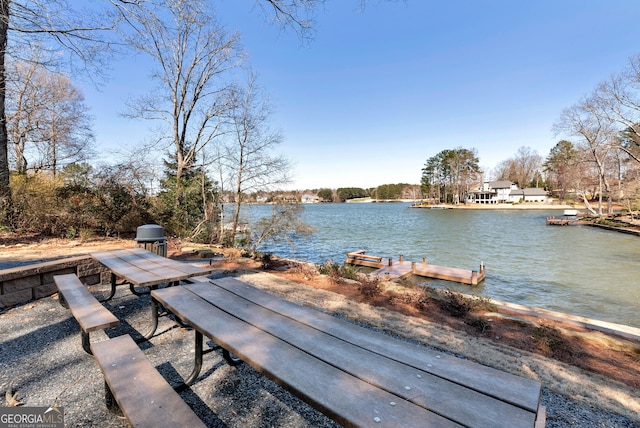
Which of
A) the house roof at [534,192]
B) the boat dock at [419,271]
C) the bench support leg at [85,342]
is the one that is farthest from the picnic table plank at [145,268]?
the house roof at [534,192]

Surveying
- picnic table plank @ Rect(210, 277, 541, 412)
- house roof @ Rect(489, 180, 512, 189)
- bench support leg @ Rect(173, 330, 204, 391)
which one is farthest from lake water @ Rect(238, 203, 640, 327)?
house roof @ Rect(489, 180, 512, 189)

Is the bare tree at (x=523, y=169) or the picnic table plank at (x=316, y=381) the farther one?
the bare tree at (x=523, y=169)

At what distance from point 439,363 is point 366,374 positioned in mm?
353

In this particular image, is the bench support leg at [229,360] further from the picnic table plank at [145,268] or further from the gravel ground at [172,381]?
the picnic table plank at [145,268]

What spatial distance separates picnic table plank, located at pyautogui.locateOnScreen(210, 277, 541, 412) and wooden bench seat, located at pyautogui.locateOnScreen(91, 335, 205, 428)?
2.45 feet

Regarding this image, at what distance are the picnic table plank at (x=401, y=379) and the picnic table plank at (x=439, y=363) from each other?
0.10 ft

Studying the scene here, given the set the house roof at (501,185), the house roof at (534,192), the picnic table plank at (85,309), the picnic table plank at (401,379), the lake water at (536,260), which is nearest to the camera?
the picnic table plank at (401,379)

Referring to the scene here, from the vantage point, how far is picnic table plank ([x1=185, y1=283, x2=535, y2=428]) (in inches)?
37.9

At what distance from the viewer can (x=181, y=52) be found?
38.9ft

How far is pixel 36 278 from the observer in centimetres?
384

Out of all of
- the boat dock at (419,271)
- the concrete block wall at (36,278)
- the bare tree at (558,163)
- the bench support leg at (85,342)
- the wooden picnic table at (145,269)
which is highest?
the bare tree at (558,163)

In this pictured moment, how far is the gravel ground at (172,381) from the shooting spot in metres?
1.91

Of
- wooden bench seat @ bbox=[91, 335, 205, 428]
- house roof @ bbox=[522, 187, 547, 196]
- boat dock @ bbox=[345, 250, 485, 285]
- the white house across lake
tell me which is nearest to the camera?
wooden bench seat @ bbox=[91, 335, 205, 428]

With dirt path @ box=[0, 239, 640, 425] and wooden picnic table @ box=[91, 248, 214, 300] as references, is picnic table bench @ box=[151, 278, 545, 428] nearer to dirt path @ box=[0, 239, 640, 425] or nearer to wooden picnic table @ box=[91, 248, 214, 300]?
wooden picnic table @ box=[91, 248, 214, 300]
